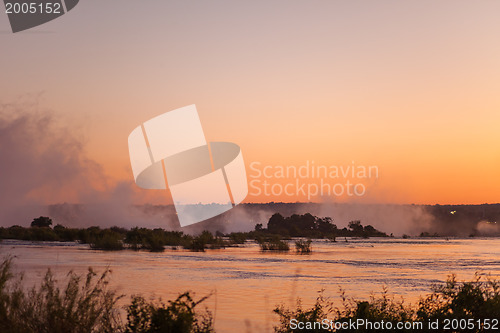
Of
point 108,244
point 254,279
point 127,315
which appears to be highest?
point 108,244

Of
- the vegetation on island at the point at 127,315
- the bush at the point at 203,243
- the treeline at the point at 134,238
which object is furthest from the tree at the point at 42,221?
the vegetation on island at the point at 127,315

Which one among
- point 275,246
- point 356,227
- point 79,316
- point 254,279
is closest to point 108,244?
point 275,246

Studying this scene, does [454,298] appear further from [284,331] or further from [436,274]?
[436,274]

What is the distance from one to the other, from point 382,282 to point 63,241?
35.9m

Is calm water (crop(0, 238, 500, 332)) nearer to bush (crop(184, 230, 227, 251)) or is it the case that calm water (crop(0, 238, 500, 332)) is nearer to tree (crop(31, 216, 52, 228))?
bush (crop(184, 230, 227, 251))

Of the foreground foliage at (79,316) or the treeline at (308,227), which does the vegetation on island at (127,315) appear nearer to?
the foreground foliage at (79,316)

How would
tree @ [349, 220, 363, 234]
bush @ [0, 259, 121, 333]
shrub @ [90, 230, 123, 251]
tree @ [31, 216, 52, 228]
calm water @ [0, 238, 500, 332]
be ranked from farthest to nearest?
1. tree @ [349, 220, 363, 234]
2. tree @ [31, 216, 52, 228]
3. shrub @ [90, 230, 123, 251]
4. calm water @ [0, 238, 500, 332]
5. bush @ [0, 259, 121, 333]

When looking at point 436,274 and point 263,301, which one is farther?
point 436,274

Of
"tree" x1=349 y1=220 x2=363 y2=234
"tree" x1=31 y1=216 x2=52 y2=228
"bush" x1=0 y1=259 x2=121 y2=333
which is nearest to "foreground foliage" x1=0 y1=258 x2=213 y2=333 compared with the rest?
"bush" x1=0 y1=259 x2=121 y2=333

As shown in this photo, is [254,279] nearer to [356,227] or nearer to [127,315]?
[127,315]

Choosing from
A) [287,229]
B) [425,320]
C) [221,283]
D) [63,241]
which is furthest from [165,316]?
[287,229]

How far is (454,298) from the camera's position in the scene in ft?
33.7

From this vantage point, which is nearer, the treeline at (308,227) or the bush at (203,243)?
the bush at (203,243)

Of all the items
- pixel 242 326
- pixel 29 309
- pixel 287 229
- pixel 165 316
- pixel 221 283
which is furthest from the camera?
pixel 287 229
